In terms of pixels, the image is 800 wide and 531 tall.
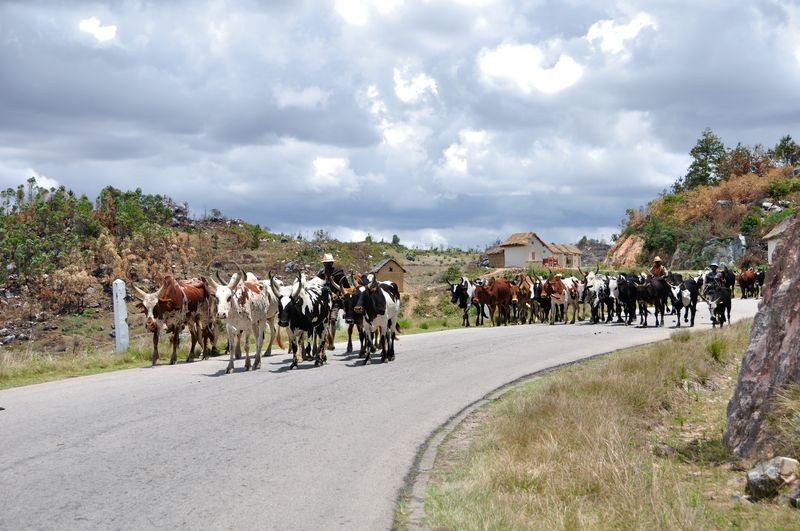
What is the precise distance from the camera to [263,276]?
5259 centimetres

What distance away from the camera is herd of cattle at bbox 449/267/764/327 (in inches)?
1142

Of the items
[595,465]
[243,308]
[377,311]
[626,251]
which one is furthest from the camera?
[626,251]

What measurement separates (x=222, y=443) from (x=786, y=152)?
305 feet

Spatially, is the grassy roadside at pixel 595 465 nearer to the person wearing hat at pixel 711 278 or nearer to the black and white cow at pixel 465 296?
the person wearing hat at pixel 711 278

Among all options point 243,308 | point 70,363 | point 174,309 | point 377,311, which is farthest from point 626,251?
point 70,363

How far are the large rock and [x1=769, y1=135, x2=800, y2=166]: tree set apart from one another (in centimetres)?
8678

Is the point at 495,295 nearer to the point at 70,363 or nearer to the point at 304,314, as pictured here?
the point at 304,314

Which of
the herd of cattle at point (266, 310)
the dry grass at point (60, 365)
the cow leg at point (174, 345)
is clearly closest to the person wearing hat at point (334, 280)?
the herd of cattle at point (266, 310)

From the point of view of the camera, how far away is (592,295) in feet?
109

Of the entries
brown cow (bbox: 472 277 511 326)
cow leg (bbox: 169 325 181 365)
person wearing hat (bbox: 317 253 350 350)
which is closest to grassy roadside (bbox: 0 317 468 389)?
cow leg (bbox: 169 325 181 365)

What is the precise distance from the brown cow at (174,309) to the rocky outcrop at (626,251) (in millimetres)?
66536

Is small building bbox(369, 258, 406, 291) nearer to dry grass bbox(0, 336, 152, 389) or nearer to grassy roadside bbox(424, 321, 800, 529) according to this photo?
dry grass bbox(0, 336, 152, 389)

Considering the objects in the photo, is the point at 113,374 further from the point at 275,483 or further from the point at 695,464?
the point at 695,464

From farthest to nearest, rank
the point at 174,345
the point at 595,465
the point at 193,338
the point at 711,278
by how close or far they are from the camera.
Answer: the point at 711,278, the point at 193,338, the point at 174,345, the point at 595,465
